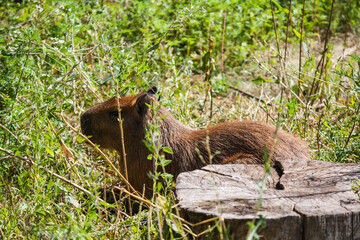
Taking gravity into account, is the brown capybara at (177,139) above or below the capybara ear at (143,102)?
below

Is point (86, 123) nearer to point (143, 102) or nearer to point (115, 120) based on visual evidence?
point (115, 120)

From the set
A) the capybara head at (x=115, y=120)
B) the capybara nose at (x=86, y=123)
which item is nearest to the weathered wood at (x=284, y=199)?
the capybara head at (x=115, y=120)

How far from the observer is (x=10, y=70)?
4.50 meters

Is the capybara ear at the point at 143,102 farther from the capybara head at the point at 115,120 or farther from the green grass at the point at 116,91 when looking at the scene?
the green grass at the point at 116,91

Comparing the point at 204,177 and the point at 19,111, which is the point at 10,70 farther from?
the point at 204,177

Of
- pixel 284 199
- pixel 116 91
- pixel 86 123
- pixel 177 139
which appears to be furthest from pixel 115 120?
pixel 284 199

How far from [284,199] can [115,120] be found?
2.16m

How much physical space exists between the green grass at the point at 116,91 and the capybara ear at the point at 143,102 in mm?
217

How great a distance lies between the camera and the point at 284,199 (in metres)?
2.62

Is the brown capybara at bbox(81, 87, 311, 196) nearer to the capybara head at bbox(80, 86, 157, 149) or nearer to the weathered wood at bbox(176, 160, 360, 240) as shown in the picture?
the capybara head at bbox(80, 86, 157, 149)

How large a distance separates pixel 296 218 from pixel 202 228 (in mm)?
507

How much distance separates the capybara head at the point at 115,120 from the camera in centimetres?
429

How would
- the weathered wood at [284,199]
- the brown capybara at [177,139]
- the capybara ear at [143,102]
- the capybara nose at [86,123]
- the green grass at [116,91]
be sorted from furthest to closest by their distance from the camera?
the capybara nose at [86,123] < the capybara ear at [143,102] < the brown capybara at [177,139] < the green grass at [116,91] < the weathered wood at [284,199]

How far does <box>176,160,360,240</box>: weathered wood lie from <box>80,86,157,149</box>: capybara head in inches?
53.6
